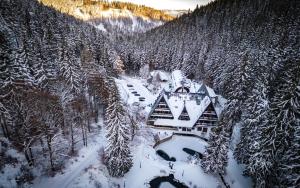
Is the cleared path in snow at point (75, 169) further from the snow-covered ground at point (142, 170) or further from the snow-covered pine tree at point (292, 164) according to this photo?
the snow-covered pine tree at point (292, 164)

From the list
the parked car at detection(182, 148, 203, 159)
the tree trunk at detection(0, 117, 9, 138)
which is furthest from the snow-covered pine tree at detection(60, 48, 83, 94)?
the parked car at detection(182, 148, 203, 159)

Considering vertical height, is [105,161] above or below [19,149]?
below

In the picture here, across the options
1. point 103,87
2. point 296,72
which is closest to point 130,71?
point 103,87

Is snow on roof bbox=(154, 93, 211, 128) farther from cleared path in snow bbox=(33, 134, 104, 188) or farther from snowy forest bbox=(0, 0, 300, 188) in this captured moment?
cleared path in snow bbox=(33, 134, 104, 188)

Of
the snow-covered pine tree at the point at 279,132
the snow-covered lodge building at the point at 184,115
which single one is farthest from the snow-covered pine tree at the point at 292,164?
the snow-covered lodge building at the point at 184,115

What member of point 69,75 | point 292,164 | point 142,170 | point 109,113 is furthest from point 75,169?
point 292,164

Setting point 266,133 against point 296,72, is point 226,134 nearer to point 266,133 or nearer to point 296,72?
point 266,133

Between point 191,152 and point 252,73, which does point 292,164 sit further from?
point 252,73
